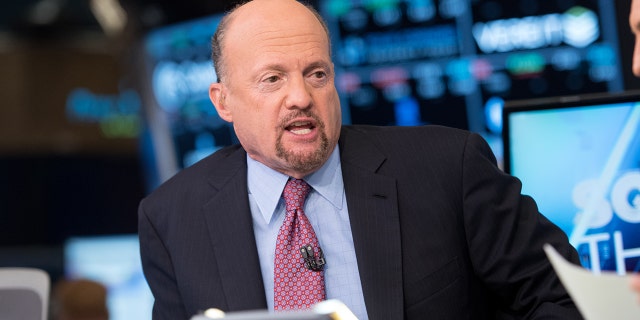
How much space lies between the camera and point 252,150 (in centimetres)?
217

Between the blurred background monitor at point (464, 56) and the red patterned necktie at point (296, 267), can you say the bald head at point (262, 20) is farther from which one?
the blurred background monitor at point (464, 56)

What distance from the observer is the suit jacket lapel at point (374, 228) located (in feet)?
6.40

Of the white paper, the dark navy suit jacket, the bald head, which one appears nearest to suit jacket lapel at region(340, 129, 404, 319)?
the dark navy suit jacket

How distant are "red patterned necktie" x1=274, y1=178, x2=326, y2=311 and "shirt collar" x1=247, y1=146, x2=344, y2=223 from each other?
7 cm

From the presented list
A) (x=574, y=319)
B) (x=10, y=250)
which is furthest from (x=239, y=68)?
(x=10, y=250)

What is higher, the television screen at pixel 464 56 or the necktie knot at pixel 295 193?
the television screen at pixel 464 56

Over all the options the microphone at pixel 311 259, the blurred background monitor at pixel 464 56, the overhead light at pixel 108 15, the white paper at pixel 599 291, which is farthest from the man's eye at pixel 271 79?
the overhead light at pixel 108 15

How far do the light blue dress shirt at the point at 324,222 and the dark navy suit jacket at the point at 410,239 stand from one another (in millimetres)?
Answer: 30

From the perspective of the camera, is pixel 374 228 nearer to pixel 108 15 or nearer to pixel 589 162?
pixel 589 162

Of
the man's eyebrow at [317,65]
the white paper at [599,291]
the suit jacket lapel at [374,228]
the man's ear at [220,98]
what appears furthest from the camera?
the man's ear at [220,98]

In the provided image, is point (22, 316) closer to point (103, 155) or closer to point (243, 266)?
point (243, 266)

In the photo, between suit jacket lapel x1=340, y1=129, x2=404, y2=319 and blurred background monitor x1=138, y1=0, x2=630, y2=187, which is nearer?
suit jacket lapel x1=340, y1=129, x2=404, y2=319

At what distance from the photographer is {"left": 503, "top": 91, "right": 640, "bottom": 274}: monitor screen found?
6.99ft

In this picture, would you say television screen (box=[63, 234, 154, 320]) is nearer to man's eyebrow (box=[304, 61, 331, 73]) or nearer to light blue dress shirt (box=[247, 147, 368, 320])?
light blue dress shirt (box=[247, 147, 368, 320])
